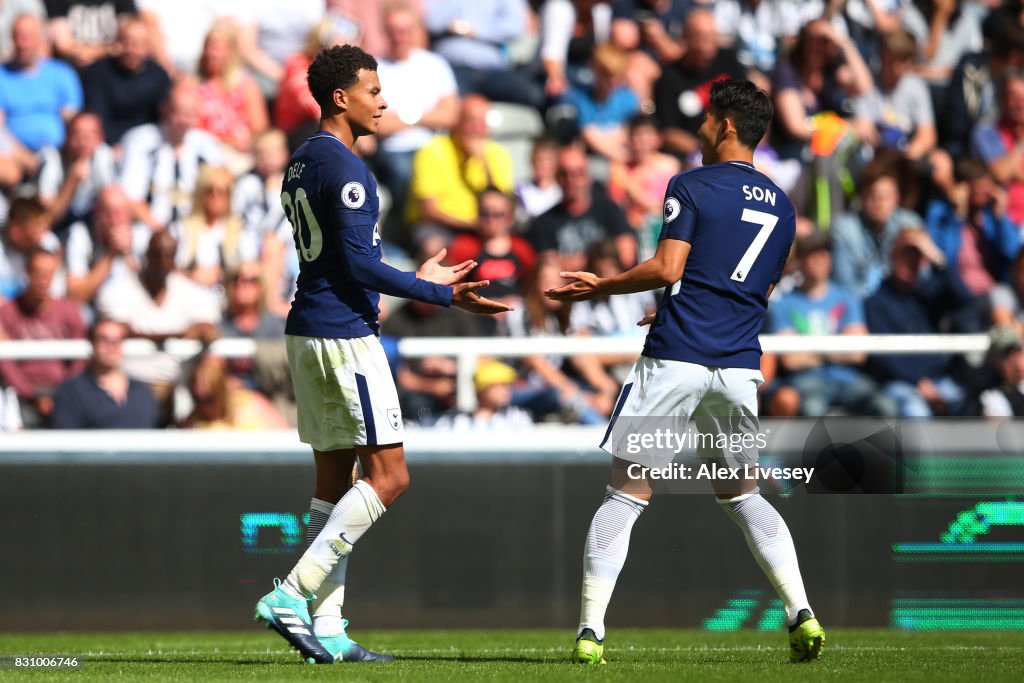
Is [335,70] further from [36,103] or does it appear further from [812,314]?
[36,103]

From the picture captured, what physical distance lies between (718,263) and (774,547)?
1.20 m

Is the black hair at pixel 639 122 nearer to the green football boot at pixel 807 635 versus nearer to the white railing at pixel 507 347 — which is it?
the white railing at pixel 507 347

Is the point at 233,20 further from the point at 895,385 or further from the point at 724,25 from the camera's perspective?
the point at 895,385

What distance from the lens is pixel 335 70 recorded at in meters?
6.61

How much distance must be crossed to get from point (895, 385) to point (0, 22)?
314 inches

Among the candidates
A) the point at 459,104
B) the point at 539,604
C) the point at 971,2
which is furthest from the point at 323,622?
the point at 971,2

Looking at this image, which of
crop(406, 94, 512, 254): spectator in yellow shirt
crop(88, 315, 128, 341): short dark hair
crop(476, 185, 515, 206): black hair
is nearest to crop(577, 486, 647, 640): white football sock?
crop(88, 315, 128, 341): short dark hair

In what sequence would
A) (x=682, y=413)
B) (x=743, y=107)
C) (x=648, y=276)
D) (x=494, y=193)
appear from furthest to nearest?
(x=494, y=193)
(x=743, y=107)
(x=682, y=413)
(x=648, y=276)

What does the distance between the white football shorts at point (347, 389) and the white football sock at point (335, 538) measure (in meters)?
0.23

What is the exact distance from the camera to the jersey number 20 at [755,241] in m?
6.43

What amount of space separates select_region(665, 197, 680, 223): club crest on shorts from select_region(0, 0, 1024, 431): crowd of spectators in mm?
3402

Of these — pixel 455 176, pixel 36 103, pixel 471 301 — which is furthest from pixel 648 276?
pixel 36 103
